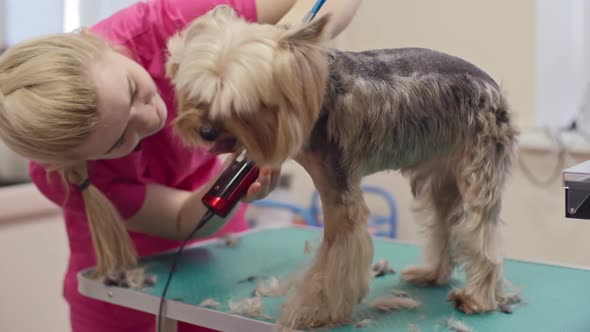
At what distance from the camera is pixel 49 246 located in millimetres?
2076

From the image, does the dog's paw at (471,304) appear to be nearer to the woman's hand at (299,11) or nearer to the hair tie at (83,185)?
the woman's hand at (299,11)

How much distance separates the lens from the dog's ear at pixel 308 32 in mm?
758

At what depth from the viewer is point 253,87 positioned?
742mm

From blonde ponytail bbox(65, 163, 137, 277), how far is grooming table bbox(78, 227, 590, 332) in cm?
5

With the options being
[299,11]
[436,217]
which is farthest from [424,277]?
[299,11]

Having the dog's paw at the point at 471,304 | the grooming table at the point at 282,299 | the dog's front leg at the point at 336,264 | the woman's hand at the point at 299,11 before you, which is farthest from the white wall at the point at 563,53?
the dog's front leg at the point at 336,264

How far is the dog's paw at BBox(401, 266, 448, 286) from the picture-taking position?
113 cm

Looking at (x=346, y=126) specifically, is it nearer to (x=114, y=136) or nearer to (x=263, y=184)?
(x=263, y=184)

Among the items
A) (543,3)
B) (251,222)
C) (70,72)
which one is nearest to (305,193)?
(251,222)

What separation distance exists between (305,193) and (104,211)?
4.37 feet

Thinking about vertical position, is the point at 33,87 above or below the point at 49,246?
above

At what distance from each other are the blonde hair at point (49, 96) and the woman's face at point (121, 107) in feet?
0.05

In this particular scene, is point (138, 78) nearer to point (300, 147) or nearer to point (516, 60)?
point (300, 147)

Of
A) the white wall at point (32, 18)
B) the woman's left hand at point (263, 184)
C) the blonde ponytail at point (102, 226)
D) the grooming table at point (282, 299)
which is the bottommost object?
the grooming table at point (282, 299)
